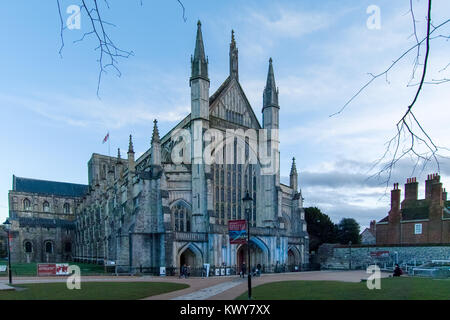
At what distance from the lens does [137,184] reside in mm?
34969

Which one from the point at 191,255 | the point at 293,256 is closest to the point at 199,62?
the point at 191,255

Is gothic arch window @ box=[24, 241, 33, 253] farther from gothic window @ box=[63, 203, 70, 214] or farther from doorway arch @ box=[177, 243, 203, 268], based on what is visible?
doorway arch @ box=[177, 243, 203, 268]

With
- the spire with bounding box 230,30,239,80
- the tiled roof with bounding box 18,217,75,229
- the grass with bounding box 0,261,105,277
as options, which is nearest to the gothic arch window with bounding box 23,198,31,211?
the tiled roof with bounding box 18,217,75,229

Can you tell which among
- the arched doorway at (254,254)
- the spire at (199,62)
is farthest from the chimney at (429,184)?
the spire at (199,62)

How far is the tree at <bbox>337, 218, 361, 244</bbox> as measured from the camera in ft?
198

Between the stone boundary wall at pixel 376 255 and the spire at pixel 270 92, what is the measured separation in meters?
19.2

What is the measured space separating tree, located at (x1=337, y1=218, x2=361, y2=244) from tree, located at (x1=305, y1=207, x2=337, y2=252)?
85.0 inches

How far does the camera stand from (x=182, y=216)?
3428cm

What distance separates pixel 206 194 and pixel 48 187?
5520 cm

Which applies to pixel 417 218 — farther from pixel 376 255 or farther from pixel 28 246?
pixel 28 246

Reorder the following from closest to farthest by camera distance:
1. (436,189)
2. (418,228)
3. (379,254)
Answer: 1. (436,189)
2. (418,228)
3. (379,254)

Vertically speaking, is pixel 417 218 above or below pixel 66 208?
above
